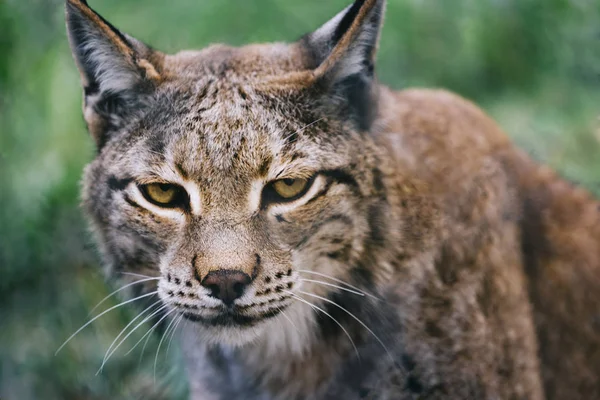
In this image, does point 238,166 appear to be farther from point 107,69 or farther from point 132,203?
point 107,69

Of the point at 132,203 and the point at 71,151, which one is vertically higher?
the point at 71,151

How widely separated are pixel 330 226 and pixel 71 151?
227 cm

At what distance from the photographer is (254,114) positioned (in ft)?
7.47

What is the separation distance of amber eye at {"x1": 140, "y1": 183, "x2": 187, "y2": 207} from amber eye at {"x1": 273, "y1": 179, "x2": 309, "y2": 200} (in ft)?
0.96

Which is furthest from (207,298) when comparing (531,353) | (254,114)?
(531,353)

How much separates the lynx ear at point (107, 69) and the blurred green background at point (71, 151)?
120 cm

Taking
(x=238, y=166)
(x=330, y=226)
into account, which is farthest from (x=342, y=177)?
(x=238, y=166)

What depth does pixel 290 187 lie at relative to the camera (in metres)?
2.29

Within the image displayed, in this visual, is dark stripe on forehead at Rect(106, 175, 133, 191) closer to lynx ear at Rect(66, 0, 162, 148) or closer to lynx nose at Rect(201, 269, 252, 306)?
lynx ear at Rect(66, 0, 162, 148)

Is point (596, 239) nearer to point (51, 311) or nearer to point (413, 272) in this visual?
point (413, 272)

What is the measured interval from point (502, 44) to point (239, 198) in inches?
119

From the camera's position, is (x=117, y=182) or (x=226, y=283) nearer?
(x=226, y=283)

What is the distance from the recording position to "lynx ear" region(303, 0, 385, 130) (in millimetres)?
2223

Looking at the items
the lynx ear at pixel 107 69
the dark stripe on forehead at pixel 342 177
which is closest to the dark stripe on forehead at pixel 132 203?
the lynx ear at pixel 107 69
